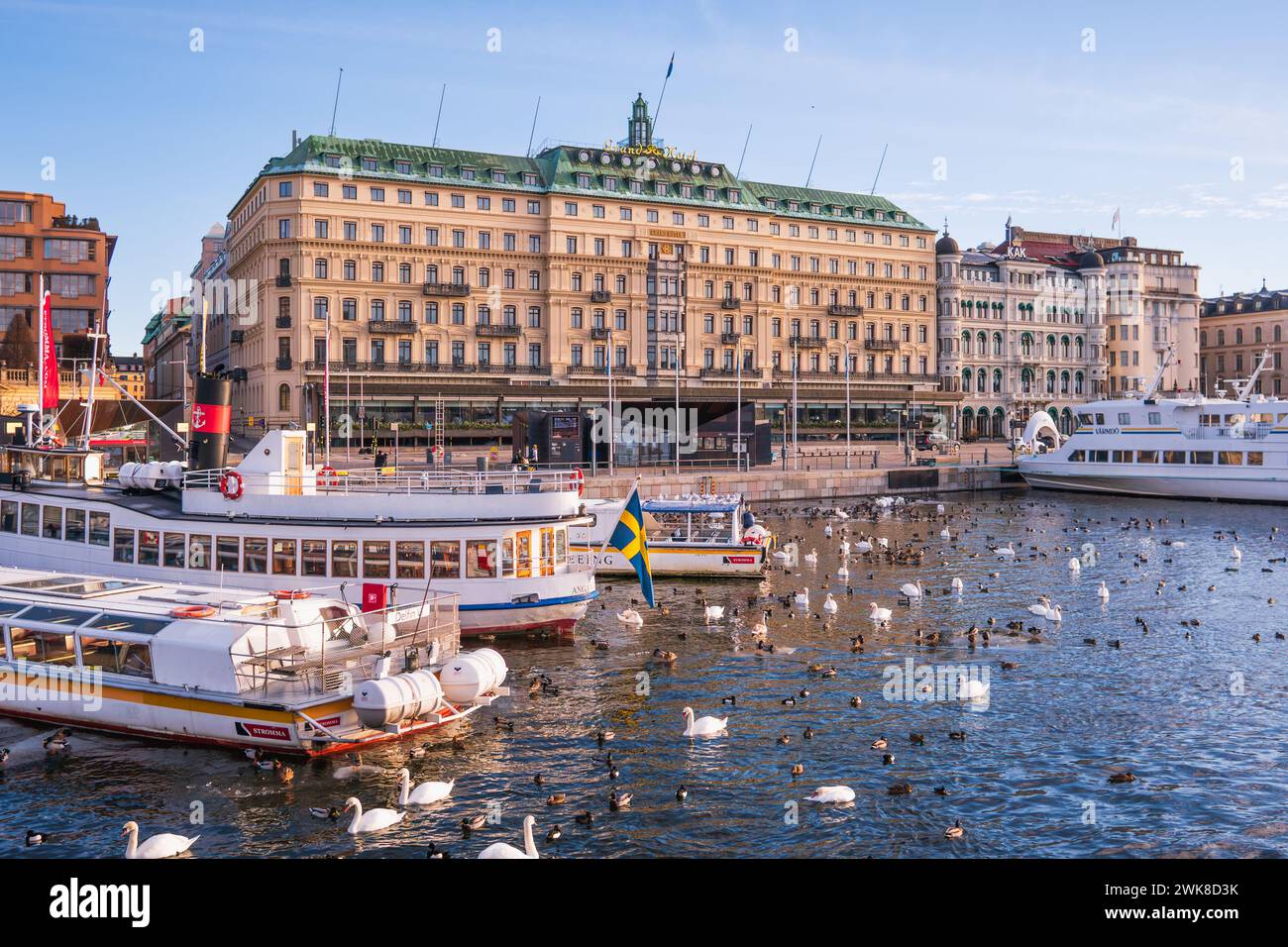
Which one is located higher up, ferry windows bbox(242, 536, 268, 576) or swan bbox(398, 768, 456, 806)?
ferry windows bbox(242, 536, 268, 576)

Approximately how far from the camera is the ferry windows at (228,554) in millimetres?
31266

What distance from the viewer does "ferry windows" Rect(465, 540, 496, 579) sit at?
30750 mm

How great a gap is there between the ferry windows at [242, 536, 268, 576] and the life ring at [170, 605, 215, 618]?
7.72 metres

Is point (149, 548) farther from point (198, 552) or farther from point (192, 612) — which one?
point (192, 612)

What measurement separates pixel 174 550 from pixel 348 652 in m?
12.4

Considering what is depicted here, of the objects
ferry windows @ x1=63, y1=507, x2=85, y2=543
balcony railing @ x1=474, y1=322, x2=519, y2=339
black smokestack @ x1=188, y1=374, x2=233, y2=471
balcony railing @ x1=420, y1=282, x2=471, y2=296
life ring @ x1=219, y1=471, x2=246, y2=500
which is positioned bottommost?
ferry windows @ x1=63, y1=507, x2=85, y2=543

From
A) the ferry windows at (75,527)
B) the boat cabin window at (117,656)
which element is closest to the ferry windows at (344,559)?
the boat cabin window at (117,656)

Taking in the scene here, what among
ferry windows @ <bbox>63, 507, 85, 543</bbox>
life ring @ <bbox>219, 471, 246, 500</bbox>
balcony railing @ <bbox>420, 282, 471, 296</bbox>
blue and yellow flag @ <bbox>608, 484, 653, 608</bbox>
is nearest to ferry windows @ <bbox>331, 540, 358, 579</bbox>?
life ring @ <bbox>219, 471, 246, 500</bbox>

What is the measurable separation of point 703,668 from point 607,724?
5.60 metres

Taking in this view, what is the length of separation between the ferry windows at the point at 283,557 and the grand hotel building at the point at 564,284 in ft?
168

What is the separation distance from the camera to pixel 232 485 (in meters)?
31.1

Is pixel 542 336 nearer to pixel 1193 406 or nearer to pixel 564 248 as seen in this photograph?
pixel 564 248

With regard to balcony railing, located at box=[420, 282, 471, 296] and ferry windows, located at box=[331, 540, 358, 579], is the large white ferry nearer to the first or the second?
balcony railing, located at box=[420, 282, 471, 296]
